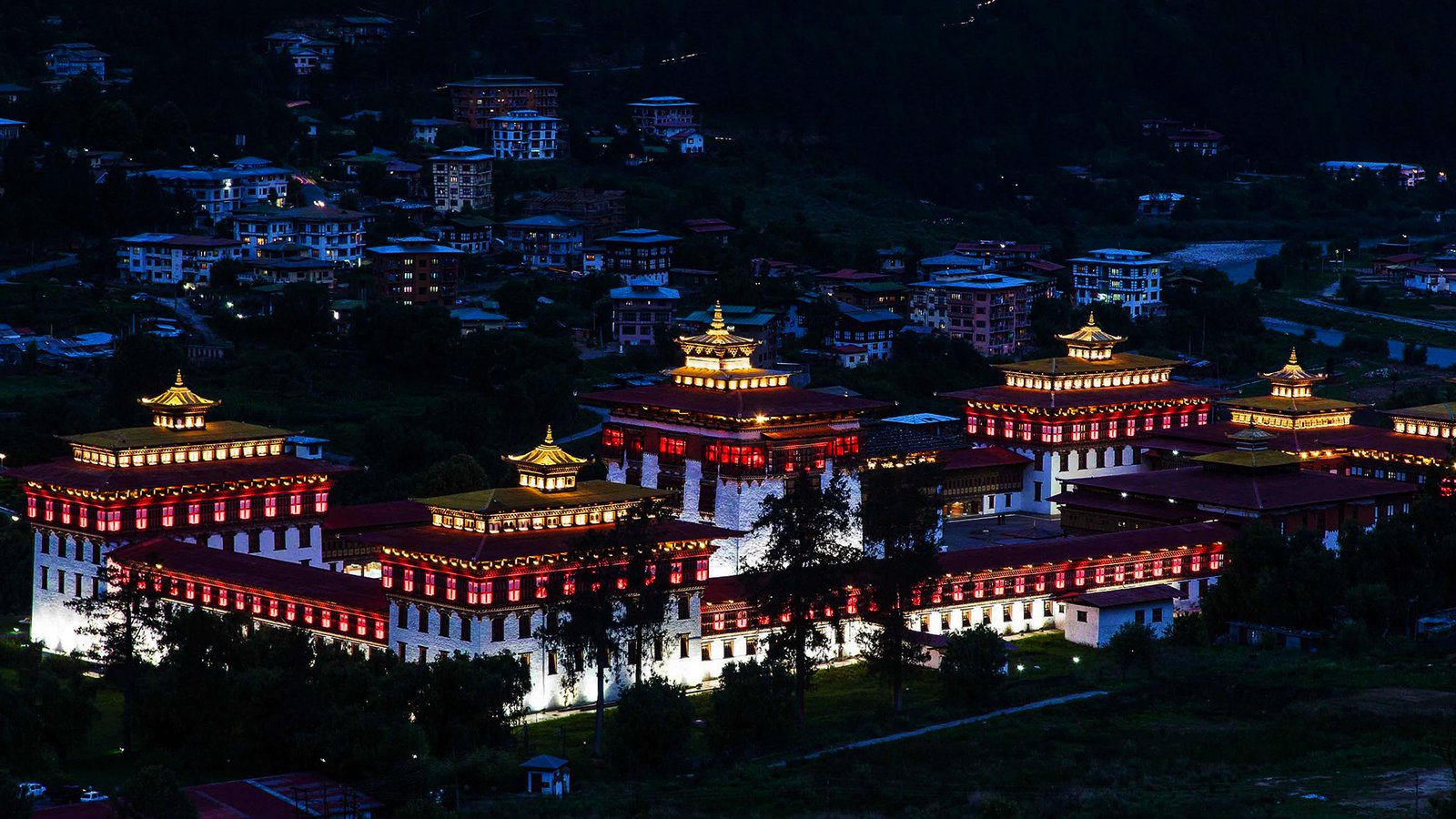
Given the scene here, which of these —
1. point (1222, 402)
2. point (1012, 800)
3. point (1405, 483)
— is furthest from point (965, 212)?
point (1012, 800)

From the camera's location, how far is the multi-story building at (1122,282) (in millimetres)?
156625

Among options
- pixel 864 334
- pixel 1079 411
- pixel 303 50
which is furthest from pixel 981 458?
pixel 303 50

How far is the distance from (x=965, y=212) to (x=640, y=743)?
13198cm

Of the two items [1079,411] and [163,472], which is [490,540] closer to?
[163,472]

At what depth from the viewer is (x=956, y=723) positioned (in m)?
69.4

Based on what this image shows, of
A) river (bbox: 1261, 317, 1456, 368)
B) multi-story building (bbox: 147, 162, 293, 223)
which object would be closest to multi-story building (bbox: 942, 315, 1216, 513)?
river (bbox: 1261, 317, 1456, 368)

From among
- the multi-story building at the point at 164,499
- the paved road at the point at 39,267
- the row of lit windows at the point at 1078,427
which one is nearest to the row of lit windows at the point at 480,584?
the multi-story building at the point at 164,499

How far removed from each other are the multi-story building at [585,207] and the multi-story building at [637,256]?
19.1 ft

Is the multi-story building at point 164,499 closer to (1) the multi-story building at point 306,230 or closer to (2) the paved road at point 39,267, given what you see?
(2) the paved road at point 39,267

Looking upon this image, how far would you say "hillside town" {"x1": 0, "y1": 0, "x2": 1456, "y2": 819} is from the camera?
6556 cm

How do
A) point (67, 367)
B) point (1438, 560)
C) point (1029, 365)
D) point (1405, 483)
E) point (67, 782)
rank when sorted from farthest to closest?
point (67, 367) → point (1029, 365) → point (1405, 483) → point (1438, 560) → point (67, 782)

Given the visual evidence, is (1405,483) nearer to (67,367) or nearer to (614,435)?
(614,435)

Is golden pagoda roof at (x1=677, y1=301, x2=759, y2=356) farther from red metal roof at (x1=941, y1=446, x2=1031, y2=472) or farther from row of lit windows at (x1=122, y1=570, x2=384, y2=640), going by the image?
row of lit windows at (x1=122, y1=570, x2=384, y2=640)

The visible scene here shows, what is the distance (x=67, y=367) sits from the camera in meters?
120
